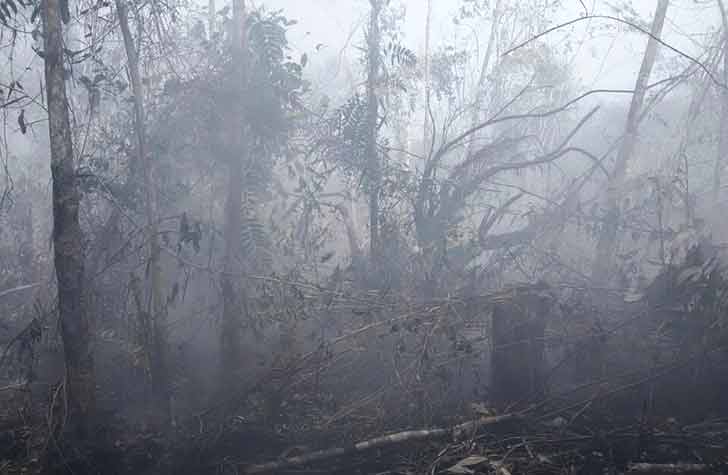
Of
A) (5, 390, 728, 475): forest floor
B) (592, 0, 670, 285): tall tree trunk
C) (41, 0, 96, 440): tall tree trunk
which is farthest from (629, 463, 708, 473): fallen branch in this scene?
(41, 0, 96, 440): tall tree trunk

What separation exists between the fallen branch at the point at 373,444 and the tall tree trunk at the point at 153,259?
1.57 m

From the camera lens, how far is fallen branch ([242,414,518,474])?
4859mm

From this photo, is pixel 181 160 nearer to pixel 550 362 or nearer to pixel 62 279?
pixel 62 279

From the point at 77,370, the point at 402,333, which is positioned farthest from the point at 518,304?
the point at 77,370

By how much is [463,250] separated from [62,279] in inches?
191

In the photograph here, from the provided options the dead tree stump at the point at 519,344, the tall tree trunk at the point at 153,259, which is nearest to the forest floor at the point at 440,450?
the dead tree stump at the point at 519,344

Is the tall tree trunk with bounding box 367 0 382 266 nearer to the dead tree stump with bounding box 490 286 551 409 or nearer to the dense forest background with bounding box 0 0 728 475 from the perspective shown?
the dense forest background with bounding box 0 0 728 475

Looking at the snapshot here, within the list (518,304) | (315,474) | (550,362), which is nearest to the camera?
(315,474)

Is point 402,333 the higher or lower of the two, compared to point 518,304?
lower

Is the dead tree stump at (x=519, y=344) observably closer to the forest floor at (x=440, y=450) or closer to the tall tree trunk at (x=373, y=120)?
the forest floor at (x=440, y=450)

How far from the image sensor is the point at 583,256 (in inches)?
409

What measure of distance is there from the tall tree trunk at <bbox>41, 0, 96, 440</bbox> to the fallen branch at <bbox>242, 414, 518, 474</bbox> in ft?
5.80

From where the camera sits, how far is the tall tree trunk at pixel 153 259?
6.03 m

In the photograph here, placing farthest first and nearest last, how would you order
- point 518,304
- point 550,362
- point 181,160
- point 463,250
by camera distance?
point 181,160
point 463,250
point 550,362
point 518,304
